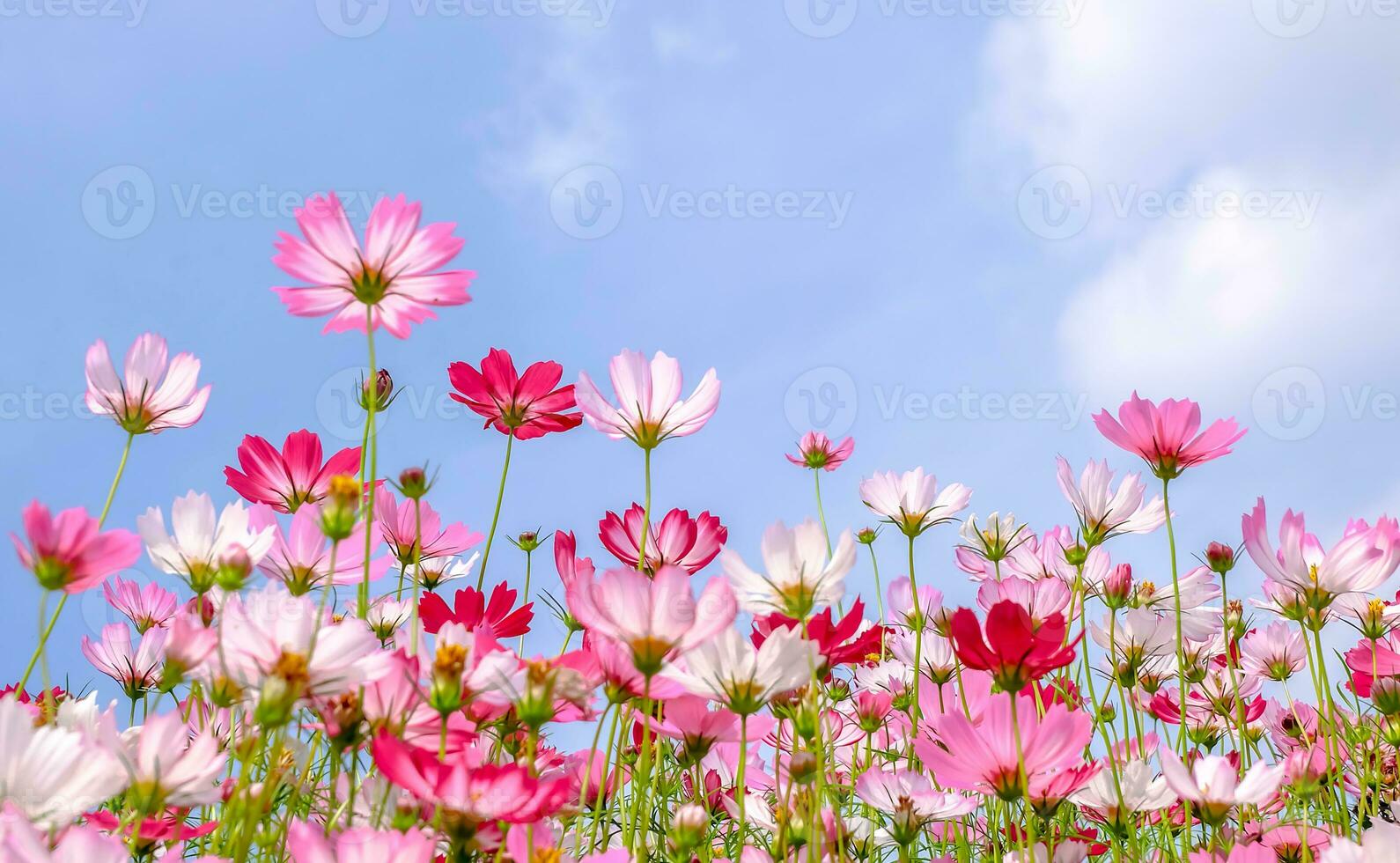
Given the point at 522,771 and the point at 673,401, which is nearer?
the point at 522,771

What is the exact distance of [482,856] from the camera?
778 millimetres

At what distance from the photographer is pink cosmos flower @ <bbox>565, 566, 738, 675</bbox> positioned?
25.1 inches

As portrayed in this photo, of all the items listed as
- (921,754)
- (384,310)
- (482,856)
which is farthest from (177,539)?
(921,754)

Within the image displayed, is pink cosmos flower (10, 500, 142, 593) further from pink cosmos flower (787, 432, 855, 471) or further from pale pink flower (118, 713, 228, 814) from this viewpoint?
pink cosmos flower (787, 432, 855, 471)

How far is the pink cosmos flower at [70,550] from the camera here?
0.59 m

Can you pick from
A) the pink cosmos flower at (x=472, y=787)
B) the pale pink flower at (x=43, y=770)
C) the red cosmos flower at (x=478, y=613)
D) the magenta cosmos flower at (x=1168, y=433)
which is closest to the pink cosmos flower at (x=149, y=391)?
the red cosmos flower at (x=478, y=613)

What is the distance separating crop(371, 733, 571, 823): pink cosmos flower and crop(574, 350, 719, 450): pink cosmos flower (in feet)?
1.53

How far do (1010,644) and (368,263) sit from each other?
0.55m

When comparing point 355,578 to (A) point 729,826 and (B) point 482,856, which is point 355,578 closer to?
(B) point 482,856

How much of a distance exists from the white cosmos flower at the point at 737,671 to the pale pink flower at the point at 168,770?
278mm

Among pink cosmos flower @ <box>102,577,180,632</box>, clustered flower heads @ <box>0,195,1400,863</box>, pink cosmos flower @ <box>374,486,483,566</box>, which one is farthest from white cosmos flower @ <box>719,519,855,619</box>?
pink cosmos flower @ <box>102,577,180,632</box>

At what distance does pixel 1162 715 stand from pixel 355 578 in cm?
107

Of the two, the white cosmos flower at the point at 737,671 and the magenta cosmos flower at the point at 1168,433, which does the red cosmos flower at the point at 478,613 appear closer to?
the white cosmos flower at the point at 737,671

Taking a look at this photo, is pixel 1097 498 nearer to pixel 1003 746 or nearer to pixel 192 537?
pixel 1003 746
